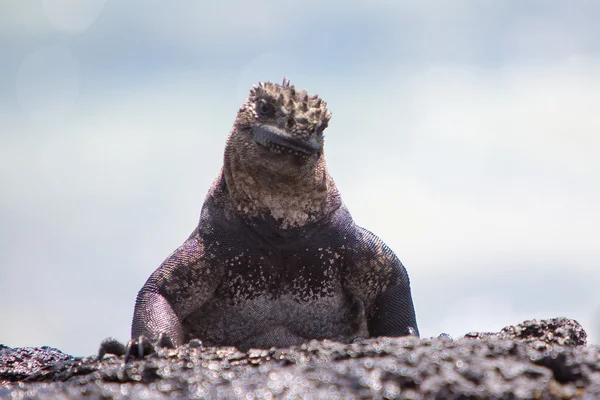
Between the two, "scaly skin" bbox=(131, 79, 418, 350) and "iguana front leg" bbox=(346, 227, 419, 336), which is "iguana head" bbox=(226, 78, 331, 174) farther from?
"iguana front leg" bbox=(346, 227, 419, 336)

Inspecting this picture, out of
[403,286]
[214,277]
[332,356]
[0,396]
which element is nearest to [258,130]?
[214,277]

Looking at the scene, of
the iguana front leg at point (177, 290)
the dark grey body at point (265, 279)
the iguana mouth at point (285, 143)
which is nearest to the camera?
the iguana mouth at point (285, 143)

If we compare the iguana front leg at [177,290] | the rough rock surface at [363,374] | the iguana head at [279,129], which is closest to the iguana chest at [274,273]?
the iguana front leg at [177,290]

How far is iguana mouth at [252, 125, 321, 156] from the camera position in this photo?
8391 mm


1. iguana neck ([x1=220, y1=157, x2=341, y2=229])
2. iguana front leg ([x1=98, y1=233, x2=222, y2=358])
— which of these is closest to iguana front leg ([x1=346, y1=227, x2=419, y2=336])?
iguana neck ([x1=220, y1=157, x2=341, y2=229])

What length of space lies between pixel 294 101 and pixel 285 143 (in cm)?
55

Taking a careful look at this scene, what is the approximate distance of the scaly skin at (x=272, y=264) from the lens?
346 inches

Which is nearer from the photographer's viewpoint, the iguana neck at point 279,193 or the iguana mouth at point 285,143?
the iguana mouth at point 285,143

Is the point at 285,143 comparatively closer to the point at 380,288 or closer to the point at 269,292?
the point at 269,292

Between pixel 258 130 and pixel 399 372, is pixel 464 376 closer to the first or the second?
pixel 399 372

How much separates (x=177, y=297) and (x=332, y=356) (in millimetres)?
3930

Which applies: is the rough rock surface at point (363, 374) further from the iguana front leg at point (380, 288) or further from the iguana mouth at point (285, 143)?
the iguana front leg at point (380, 288)

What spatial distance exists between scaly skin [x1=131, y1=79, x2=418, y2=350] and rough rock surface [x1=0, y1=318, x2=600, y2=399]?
3058 mm

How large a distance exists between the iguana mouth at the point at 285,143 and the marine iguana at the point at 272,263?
0.04m
